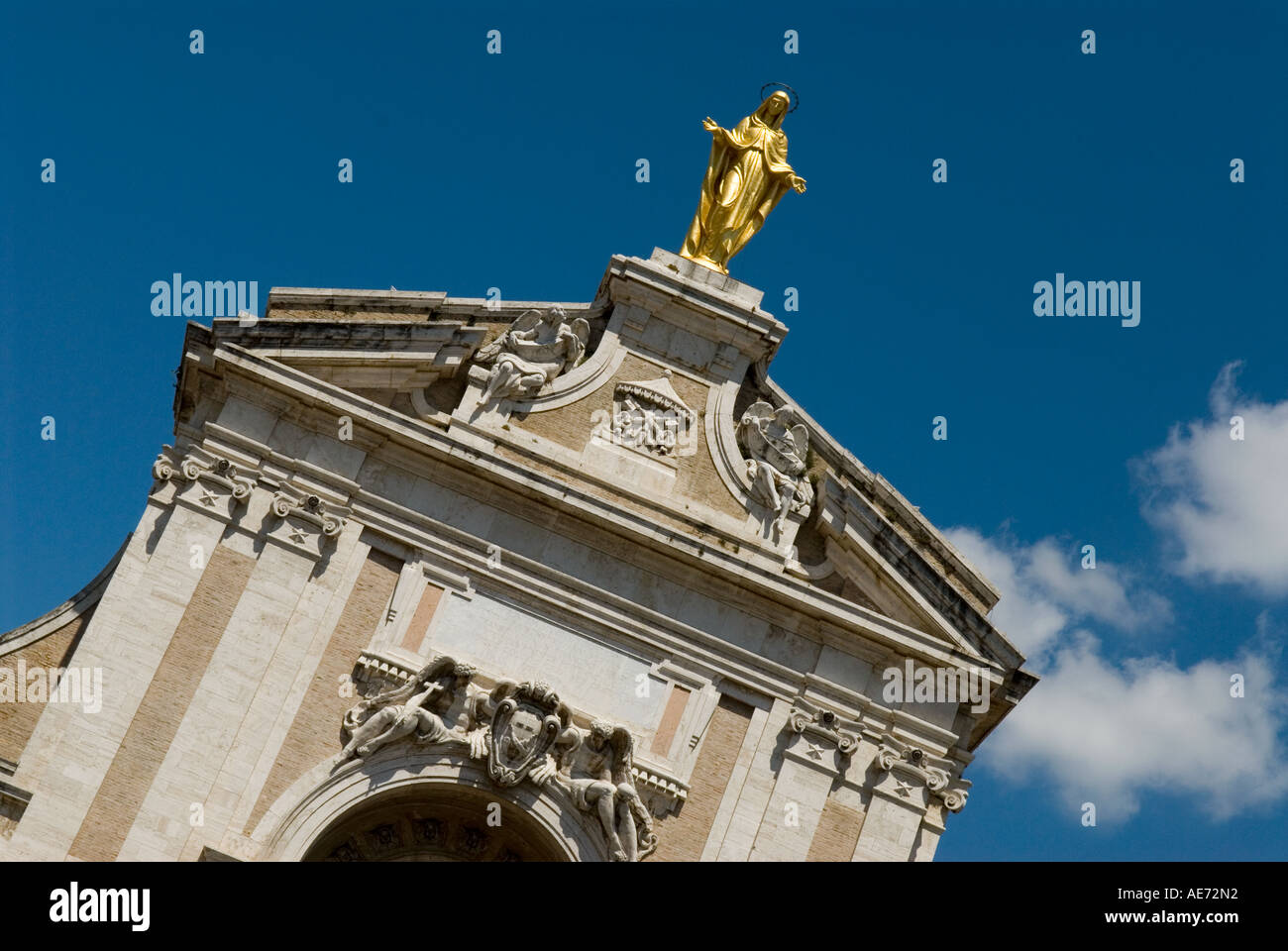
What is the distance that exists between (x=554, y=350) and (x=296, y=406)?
301cm

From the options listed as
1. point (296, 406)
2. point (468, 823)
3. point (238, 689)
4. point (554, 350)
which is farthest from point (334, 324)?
point (468, 823)

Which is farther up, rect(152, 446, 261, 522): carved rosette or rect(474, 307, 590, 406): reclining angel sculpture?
rect(474, 307, 590, 406): reclining angel sculpture

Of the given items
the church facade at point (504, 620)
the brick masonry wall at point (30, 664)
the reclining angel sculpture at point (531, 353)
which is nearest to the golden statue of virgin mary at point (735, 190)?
the church facade at point (504, 620)

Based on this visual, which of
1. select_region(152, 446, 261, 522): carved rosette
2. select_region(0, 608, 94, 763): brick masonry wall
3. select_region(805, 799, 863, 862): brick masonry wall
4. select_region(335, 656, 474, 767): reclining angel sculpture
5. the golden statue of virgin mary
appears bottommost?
select_region(0, 608, 94, 763): brick masonry wall

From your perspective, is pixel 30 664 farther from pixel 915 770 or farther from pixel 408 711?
pixel 915 770

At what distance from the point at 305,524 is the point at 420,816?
11.0 feet

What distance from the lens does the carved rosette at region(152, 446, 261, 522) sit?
2144 centimetres

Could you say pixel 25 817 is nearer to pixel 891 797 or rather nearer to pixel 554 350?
pixel 554 350

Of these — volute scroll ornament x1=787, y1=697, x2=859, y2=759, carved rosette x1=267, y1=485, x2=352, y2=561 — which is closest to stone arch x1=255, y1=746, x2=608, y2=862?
carved rosette x1=267, y1=485, x2=352, y2=561

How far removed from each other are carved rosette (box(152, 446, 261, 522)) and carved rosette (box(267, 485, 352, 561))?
1.38 feet

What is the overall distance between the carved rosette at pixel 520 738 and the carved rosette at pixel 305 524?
1380mm

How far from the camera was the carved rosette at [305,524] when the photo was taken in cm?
2155

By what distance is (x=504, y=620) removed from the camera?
21797 mm

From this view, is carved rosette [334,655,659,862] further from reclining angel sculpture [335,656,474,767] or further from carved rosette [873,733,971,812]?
carved rosette [873,733,971,812]
